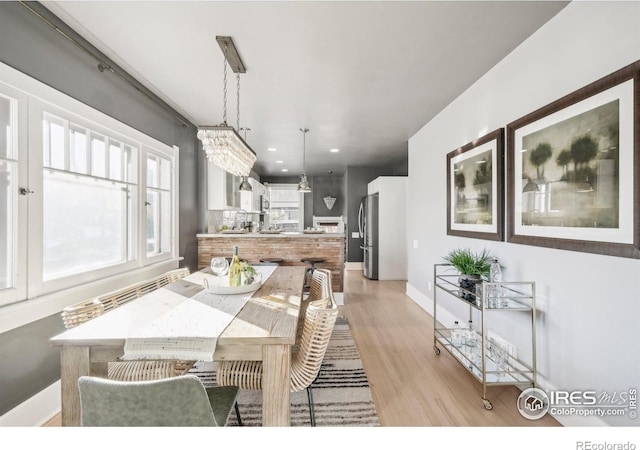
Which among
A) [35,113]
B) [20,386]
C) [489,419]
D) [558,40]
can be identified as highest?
[558,40]

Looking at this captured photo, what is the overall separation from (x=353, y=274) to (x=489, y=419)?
16.6 ft

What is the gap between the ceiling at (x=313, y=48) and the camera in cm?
192

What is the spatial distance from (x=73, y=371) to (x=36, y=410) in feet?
3.30

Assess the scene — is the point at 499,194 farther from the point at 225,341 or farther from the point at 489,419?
the point at 225,341

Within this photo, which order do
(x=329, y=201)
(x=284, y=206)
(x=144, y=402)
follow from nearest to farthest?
(x=144, y=402) < (x=329, y=201) < (x=284, y=206)

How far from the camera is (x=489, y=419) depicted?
192 centimetres

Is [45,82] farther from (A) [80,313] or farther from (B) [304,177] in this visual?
(B) [304,177]

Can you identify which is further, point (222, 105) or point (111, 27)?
point (222, 105)

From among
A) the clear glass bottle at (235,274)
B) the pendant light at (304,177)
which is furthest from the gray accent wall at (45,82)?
the pendant light at (304,177)

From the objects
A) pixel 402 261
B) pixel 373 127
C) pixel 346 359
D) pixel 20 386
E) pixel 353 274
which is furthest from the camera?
pixel 353 274

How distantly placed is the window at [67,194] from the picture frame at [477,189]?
11.3 feet

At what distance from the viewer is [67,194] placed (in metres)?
2.27

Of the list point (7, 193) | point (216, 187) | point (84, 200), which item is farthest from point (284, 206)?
point (7, 193)
